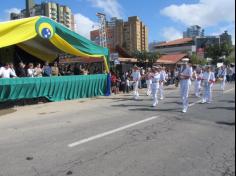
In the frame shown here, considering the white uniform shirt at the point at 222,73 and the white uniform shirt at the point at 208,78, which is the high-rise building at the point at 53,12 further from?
the white uniform shirt at the point at 208,78

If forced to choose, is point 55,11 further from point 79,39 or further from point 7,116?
point 7,116

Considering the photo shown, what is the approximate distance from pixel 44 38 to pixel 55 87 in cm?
Answer: 233

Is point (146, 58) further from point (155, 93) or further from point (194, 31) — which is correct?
point (194, 31)

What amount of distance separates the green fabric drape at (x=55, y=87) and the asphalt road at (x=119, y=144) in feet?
8.99

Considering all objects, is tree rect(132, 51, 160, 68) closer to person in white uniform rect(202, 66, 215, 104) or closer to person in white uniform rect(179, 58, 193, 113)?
person in white uniform rect(202, 66, 215, 104)

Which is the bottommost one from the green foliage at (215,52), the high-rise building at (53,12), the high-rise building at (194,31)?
the green foliage at (215,52)

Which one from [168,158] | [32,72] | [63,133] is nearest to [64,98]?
[32,72]

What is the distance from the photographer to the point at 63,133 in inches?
377

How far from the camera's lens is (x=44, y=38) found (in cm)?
1792

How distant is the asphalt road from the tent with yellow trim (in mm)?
4573

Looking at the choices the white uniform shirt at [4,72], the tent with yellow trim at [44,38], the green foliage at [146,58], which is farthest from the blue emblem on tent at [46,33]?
the green foliage at [146,58]

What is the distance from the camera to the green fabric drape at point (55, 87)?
52.7ft

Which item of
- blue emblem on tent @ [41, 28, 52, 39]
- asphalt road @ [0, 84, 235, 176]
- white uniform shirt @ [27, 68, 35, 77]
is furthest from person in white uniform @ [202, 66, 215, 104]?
white uniform shirt @ [27, 68, 35, 77]

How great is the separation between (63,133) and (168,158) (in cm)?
354
